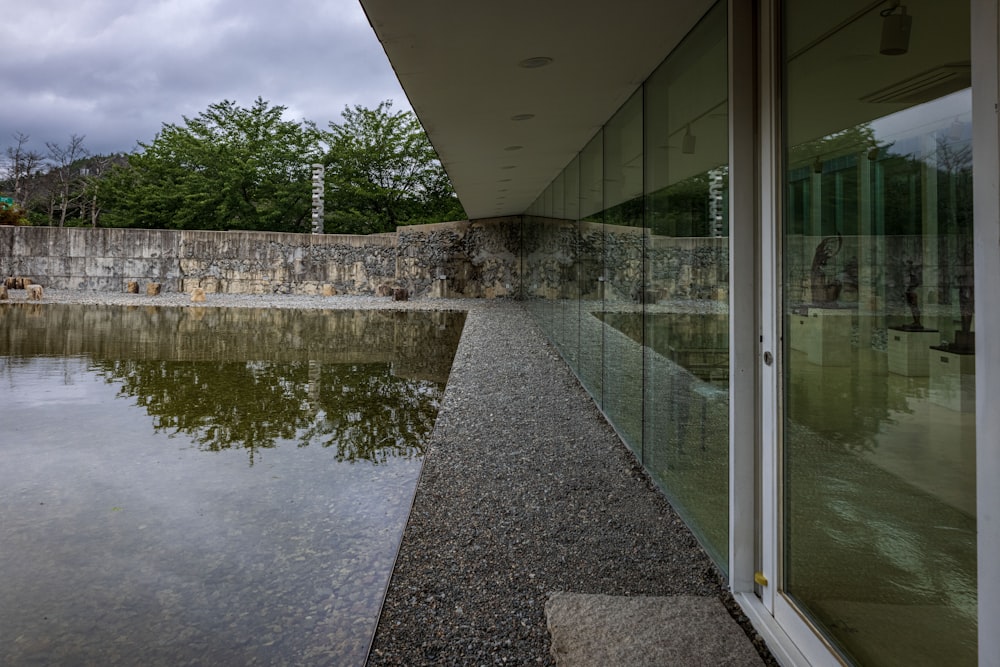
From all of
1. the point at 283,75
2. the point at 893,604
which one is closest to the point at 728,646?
the point at 893,604

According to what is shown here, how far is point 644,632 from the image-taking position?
180 centimetres

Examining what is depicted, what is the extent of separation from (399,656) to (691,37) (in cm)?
247

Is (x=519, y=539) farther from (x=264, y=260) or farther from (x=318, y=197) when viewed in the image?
(x=318, y=197)

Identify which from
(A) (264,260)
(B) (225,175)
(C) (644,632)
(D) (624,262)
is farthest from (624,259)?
(B) (225,175)

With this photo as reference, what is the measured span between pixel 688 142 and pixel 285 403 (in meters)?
3.70

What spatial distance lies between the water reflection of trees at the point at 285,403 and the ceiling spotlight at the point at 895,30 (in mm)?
3011

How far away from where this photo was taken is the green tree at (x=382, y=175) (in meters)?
25.6

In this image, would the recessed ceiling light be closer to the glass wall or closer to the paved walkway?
the glass wall

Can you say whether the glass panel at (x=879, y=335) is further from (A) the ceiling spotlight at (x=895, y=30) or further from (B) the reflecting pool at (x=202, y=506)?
(B) the reflecting pool at (x=202, y=506)

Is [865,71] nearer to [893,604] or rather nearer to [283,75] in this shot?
[893,604]

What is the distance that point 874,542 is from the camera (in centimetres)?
137

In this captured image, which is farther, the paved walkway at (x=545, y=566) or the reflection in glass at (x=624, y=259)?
the reflection in glass at (x=624, y=259)

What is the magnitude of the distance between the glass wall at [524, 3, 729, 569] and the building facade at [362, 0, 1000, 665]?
0.02 metres

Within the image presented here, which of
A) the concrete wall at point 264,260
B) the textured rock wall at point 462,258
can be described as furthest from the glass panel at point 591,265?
the concrete wall at point 264,260
